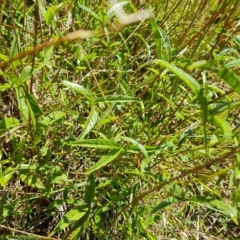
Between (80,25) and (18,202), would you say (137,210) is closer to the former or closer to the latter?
(18,202)

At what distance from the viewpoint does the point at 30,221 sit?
1.16 meters

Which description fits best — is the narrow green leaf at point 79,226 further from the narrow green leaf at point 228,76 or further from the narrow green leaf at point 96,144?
the narrow green leaf at point 228,76

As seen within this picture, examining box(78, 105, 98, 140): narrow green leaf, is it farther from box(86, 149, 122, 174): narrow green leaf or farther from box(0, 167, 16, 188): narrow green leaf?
box(0, 167, 16, 188): narrow green leaf

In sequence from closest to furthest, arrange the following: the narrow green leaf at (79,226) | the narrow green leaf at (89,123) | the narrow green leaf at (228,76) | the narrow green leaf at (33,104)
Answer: the narrow green leaf at (228,76) < the narrow green leaf at (33,104) < the narrow green leaf at (89,123) < the narrow green leaf at (79,226)

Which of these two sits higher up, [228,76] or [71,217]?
[228,76]

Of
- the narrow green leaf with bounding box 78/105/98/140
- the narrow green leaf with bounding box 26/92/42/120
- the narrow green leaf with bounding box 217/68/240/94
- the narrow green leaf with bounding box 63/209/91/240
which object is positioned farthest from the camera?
the narrow green leaf with bounding box 63/209/91/240

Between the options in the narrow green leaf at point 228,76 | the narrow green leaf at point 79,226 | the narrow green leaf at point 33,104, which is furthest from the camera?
the narrow green leaf at point 79,226

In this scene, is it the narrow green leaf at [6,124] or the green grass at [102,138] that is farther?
the green grass at [102,138]

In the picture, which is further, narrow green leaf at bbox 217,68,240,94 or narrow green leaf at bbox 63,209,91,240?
narrow green leaf at bbox 63,209,91,240

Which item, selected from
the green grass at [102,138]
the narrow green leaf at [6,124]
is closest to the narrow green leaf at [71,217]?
the green grass at [102,138]

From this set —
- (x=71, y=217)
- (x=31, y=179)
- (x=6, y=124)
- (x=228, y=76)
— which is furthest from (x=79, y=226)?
(x=228, y=76)

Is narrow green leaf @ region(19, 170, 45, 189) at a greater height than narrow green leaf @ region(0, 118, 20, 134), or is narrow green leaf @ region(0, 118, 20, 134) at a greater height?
narrow green leaf @ region(0, 118, 20, 134)

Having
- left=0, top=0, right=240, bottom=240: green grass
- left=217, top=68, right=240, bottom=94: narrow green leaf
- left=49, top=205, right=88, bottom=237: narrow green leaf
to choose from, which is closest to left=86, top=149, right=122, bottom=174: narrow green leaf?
left=0, top=0, right=240, bottom=240: green grass

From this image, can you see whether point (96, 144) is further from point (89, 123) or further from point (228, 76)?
point (228, 76)
